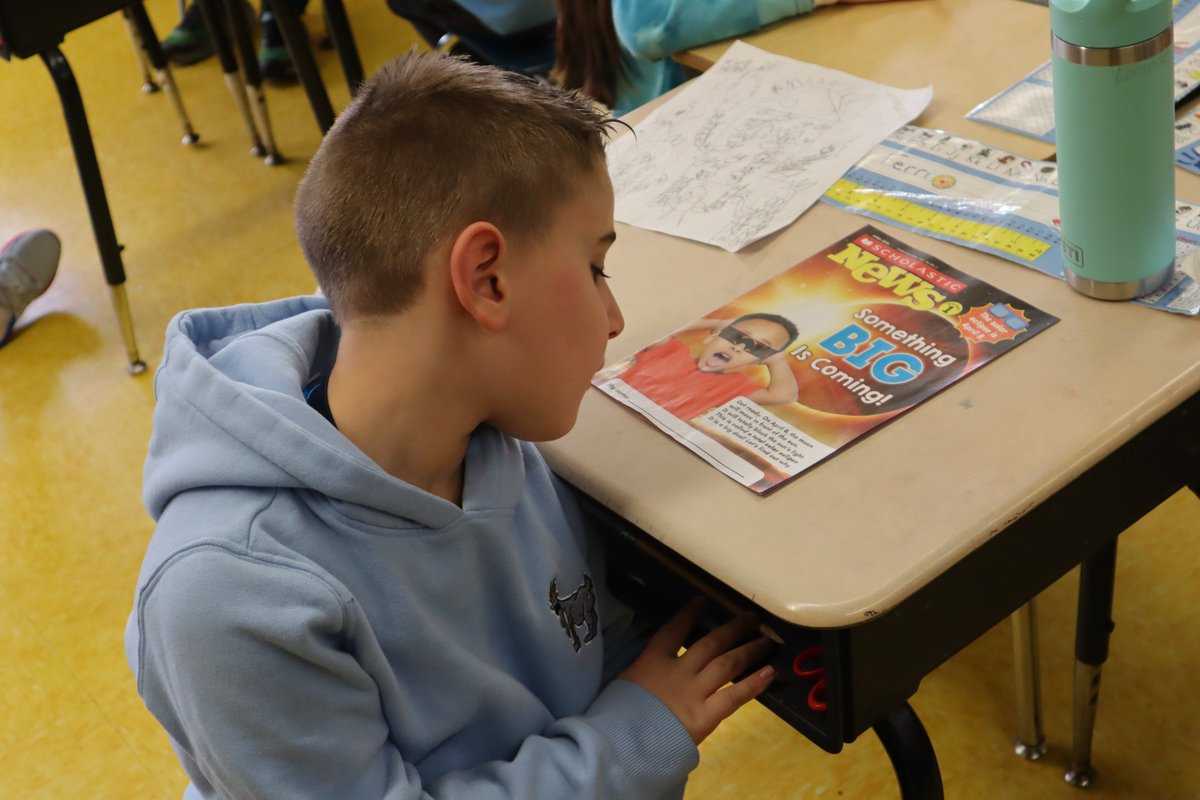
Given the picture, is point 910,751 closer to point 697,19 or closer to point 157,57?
point 697,19

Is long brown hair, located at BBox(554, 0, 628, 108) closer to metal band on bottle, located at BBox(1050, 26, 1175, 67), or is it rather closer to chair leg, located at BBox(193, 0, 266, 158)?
metal band on bottle, located at BBox(1050, 26, 1175, 67)

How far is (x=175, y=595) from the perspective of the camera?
79 cm

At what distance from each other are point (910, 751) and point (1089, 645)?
56 cm

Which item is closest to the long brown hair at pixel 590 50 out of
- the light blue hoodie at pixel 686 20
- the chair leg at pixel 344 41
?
the light blue hoodie at pixel 686 20

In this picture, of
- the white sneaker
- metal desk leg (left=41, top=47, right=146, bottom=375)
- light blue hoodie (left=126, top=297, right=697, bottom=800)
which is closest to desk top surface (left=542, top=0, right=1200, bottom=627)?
light blue hoodie (left=126, top=297, right=697, bottom=800)

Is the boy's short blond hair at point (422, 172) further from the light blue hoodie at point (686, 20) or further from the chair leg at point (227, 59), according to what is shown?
the chair leg at point (227, 59)

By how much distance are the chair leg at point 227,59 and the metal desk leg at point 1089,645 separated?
229cm

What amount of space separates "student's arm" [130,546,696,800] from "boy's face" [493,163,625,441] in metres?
0.19

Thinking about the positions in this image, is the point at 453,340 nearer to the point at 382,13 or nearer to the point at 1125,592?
the point at 1125,592

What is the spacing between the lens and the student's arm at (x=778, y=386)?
99 cm

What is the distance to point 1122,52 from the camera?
0.89 meters

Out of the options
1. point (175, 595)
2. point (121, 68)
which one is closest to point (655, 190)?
point (175, 595)

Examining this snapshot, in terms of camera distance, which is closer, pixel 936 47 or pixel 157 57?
pixel 936 47

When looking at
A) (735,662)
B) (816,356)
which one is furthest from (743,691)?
(816,356)
